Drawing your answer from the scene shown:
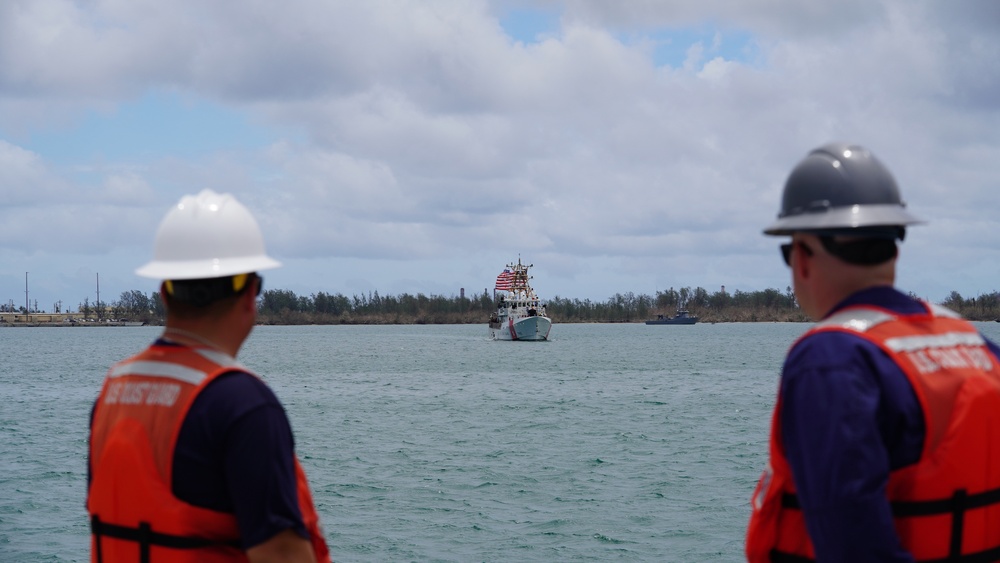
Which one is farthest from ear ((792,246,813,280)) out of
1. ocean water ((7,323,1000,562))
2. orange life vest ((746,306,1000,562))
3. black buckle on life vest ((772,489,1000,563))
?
ocean water ((7,323,1000,562))

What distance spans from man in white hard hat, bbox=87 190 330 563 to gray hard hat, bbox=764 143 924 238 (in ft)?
5.43

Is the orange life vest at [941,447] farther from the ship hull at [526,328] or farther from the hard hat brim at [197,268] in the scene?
the ship hull at [526,328]

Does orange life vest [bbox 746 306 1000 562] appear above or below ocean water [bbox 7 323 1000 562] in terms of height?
above

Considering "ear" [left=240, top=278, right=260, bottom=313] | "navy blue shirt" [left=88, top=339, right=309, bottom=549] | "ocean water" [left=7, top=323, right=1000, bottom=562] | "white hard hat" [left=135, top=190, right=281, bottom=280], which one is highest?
"white hard hat" [left=135, top=190, right=281, bottom=280]

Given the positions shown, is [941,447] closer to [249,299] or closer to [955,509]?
[955,509]

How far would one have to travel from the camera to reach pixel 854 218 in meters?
2.78

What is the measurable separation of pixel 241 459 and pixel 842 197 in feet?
6.19

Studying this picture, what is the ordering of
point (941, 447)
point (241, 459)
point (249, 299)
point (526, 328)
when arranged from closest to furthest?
point (941, 447) → point (241, 459) → point (249, 299) → point (526, 328)

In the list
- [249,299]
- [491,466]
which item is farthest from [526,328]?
[249,299]

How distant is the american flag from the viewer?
4268 inches

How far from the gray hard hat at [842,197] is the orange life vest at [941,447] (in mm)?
252

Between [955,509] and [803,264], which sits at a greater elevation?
[803,264]

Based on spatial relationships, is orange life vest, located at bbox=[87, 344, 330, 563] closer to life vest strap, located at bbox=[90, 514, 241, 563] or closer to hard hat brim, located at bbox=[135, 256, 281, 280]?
life vest strap, located at bbox=[90, 514, 241, 563]

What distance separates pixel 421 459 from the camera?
28203 millimetres
